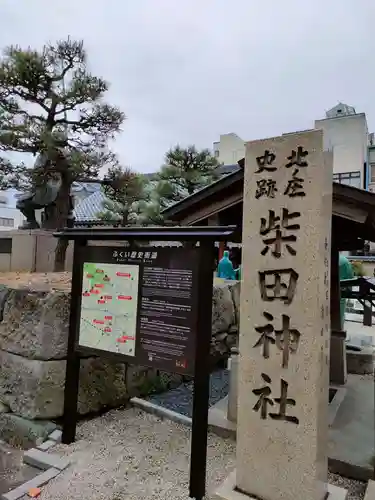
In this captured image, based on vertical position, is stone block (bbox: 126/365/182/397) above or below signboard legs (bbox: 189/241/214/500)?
below

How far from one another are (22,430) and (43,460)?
80 centimetres

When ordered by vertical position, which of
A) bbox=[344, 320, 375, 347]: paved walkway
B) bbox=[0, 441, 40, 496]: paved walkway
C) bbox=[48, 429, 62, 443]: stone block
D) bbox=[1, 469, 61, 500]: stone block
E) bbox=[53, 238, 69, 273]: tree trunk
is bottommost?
bbox=[0, 441, 40, 496]: paved walkway

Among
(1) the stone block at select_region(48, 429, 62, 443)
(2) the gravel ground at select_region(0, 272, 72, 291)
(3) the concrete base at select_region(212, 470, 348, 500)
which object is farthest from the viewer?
(2) the gravel ground at select_region(0, 272, 72, 291)

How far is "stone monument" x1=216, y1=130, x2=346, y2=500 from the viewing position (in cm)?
219

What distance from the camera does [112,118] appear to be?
8.88 meters

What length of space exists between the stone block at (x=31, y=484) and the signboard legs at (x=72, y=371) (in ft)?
1.60

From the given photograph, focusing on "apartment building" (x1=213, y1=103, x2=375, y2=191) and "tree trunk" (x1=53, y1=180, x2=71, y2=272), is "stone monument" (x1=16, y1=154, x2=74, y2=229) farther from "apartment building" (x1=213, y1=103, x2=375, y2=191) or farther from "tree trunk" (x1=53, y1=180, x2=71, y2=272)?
Result: "apartment building" (x1=213, y1=103, x2=375, y2=191)

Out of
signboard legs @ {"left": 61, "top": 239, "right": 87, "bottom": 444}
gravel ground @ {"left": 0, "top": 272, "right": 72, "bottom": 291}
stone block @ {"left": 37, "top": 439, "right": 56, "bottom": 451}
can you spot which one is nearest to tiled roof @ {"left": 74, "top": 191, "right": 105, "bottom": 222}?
gravel ground @ {"left": 0, "top": 272, "right": 72, "bottom": 291}

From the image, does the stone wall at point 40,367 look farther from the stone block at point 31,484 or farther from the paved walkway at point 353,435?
the paved walkway at point 353,435

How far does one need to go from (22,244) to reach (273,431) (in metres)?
9.19

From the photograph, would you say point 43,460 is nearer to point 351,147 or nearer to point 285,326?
point 285,326

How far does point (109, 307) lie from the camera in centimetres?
341

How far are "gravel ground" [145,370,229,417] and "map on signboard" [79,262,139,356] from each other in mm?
1763

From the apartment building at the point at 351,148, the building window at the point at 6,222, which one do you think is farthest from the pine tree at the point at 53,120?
the building window at the point at 6,222
